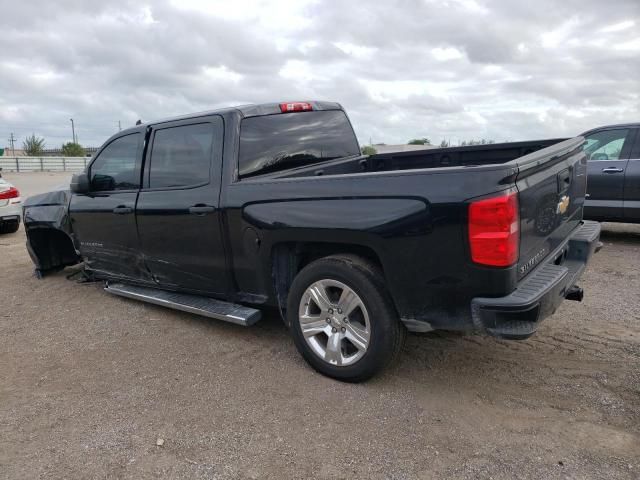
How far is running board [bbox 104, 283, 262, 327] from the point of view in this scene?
383 centimetres

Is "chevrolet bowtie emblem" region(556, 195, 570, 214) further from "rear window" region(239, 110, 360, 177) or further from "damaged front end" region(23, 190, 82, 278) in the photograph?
"damaged front end" region(23, 190, 82, 278)

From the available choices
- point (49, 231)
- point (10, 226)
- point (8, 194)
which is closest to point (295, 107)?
point (49, 231)

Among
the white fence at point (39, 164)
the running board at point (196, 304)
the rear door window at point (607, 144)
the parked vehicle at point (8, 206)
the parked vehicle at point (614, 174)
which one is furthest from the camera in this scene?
the white fence at point (39, 164)

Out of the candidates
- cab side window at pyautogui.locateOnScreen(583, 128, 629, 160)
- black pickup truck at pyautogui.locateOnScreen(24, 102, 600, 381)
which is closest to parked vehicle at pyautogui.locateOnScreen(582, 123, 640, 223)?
cab side window at pyautogui.locateOnScreen(583, 128, 629, 160)

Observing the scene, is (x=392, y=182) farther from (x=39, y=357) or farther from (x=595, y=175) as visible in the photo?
(x=595, y=175)

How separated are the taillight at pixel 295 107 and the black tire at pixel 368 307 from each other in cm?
154

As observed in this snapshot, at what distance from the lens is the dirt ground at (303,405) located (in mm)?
2582

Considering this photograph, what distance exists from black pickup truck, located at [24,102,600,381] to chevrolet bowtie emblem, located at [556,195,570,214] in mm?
30

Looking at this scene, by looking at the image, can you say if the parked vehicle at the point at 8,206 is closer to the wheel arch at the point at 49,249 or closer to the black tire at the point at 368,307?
the wheel arch at the point at 49,249

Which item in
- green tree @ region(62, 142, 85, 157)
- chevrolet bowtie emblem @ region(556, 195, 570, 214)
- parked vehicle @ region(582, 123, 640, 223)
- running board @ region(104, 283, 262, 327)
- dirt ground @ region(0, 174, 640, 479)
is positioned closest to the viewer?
dirt ground @ region(0, 174, 640, 479)

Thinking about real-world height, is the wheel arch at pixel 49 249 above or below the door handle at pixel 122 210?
below

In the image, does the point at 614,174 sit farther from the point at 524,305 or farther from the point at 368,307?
the point at 368,307

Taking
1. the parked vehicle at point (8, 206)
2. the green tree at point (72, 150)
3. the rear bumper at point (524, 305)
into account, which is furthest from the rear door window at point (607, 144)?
the green tree at point (72, 150)

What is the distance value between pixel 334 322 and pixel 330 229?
0.61 m
